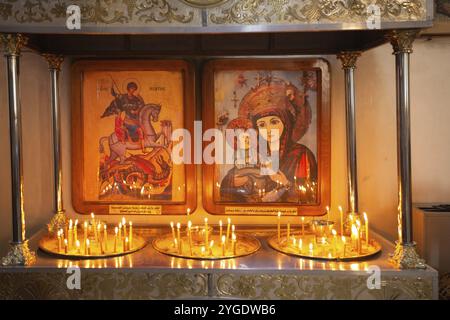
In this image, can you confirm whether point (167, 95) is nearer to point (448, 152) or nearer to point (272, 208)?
point (272, 208)

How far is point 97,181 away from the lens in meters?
3.16

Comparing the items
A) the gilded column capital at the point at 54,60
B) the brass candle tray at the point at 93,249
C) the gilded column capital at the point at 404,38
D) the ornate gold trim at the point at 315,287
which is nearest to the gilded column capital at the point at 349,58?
the gilded column capital at the point at 404,38

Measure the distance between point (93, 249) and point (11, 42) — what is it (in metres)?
1.22

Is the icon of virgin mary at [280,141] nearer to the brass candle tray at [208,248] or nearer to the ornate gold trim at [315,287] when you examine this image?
the brass candle tray at [208,248]

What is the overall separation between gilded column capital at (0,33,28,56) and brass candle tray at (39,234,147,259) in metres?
1.11

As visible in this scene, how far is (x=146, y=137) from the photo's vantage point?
312cm

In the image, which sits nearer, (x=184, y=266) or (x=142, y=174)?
(x=184, y=266)

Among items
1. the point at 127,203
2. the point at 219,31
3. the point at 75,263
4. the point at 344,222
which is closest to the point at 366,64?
the point at 344,222

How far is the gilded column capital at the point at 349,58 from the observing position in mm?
2855

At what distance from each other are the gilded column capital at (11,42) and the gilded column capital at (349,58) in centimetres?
197

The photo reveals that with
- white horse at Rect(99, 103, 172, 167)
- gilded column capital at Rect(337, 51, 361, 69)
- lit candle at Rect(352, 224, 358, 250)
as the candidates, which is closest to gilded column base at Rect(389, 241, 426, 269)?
lit candle at Rect(352, 224, 358, 250)

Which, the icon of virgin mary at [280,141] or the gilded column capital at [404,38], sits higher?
the gilded column capital at [404,38]

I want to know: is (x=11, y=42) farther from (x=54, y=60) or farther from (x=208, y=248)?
(x=208, y=248)

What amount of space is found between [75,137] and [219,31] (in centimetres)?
156
